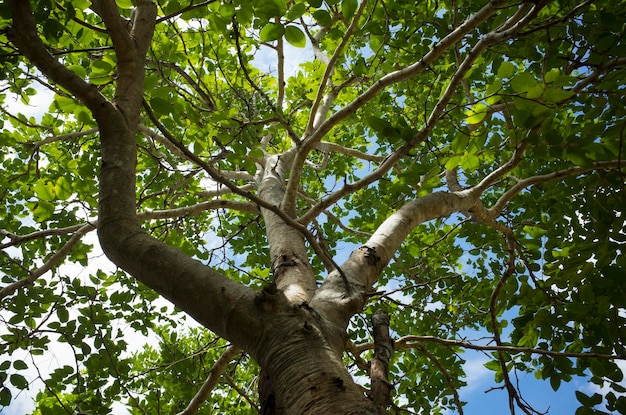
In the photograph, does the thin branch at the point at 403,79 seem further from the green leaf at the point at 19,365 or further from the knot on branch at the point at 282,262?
the green leaf at the point at 19,365

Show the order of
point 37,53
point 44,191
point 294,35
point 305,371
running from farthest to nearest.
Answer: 1. point 44,191
2. point 294,35
3. point 37,53
4. point 305,371

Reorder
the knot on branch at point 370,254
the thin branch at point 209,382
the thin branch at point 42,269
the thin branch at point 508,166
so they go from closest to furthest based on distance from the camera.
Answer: the thin branch at point 508,166, the knot on branch at point 370,254, the thin branch at point 42,269, the thin branch at point 209,382

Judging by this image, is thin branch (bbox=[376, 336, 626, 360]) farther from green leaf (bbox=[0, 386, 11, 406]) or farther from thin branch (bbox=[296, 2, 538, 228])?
green leaf (bbox=[0, 386, 11, 406])

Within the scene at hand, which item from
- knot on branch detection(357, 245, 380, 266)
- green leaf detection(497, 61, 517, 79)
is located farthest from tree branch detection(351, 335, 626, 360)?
green leaf detection(497, 61, 517, 79)

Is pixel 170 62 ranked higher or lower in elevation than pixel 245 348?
higher

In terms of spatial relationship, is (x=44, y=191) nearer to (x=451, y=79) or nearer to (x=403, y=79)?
(x=403, y=79)

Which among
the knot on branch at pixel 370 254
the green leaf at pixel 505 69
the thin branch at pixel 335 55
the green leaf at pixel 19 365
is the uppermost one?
the thin branch at pixel 335 55

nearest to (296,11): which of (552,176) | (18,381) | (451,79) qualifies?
(451,79)

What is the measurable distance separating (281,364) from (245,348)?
0.62 ft

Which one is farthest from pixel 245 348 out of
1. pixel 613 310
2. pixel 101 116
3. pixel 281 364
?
pixel 613 310

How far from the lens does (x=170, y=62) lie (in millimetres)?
3535

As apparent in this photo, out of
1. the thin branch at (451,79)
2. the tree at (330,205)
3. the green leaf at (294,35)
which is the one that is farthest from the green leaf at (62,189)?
the green leaf at (294,35)

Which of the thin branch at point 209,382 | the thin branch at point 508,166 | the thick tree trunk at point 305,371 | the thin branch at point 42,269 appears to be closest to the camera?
the thick tree trunk at point 305,371

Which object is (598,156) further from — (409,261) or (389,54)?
(409,261)
